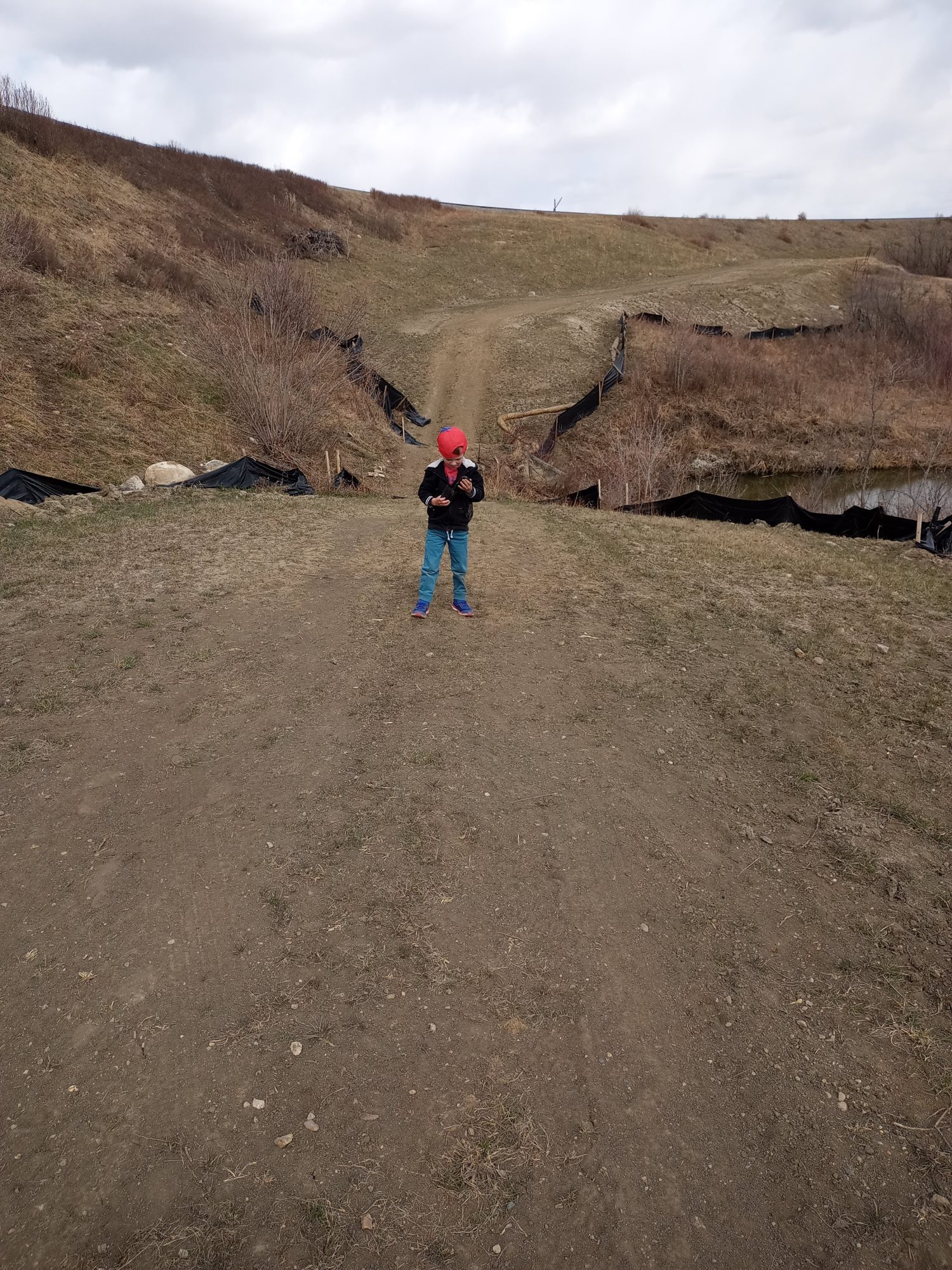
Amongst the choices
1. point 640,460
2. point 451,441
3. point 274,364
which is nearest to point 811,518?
point 640,460

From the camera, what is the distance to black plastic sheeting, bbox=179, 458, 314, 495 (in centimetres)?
1377

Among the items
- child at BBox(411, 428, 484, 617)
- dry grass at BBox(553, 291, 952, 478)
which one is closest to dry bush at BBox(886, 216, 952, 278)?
dry grass at BBox(553, 291, 952, 478)

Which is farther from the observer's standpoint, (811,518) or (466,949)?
(811,518)

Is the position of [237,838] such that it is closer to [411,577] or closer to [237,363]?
[411,577]

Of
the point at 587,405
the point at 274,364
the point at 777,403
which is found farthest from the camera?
the point at 777,403

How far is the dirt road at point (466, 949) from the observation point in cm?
258

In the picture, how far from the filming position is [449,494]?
6832 millimetres

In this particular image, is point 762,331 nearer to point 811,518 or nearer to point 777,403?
point 777,403

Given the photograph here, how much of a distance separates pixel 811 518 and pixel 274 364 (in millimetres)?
12301

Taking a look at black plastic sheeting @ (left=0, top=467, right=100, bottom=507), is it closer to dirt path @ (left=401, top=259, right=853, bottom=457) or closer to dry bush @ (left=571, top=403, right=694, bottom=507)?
dry bush @ (left=571, top=403, right=694, bottom=507)

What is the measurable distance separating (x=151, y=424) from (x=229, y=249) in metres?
15.9

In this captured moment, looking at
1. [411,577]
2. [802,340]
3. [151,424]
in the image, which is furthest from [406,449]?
[802,340]

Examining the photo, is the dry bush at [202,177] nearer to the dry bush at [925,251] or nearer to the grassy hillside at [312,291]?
the grassy hillside at [312,291]

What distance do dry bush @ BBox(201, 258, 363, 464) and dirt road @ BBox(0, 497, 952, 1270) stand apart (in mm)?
11032
